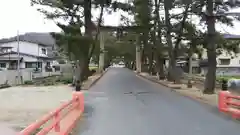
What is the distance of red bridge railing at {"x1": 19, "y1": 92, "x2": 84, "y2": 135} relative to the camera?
605 cm

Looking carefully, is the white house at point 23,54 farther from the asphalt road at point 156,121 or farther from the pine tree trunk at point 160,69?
the asphalt road at point 156,121

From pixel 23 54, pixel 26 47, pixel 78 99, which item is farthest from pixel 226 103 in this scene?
pixel 26 47

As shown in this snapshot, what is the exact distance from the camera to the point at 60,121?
9844 millimetres

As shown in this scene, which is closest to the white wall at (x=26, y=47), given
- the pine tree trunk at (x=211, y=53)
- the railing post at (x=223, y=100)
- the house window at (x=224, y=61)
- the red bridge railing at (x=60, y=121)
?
the house window at (x=224, y=61)

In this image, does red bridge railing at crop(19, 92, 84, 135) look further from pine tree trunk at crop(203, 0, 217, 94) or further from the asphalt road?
pine tree trunk at crop(203, 0, 217, 94)

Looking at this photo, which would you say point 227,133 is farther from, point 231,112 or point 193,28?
point 193,28

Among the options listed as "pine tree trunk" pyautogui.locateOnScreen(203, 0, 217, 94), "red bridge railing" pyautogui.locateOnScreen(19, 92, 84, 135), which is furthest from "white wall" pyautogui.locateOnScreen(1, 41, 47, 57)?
"red bridge railing" pyautogui.locateOnScreen(19, 92, 84, 135)

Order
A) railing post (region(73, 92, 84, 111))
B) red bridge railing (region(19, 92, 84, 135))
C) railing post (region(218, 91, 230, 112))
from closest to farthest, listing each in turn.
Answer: red bridge railing (region(19, 92, 84, 135)), railing post (region(73, 92, 84, 111)), railing post (region(218, 91, 230, 112))

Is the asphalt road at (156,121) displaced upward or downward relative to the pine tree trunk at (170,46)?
downward

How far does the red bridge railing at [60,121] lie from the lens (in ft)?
19.8

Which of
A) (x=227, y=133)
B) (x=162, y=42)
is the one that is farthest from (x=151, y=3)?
(x=227, y=133)

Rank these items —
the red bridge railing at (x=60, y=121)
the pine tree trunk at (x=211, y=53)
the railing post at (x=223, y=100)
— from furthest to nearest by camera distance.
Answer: the pine tree trunk at (x=211, y=53) < the railing post at (x=223, y=100) < the red bridge railing at (x=60, y=121)

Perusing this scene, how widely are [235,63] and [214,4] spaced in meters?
45.2

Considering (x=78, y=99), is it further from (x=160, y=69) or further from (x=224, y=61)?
(x=224, y=61)
